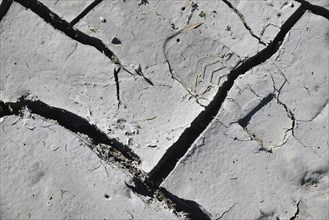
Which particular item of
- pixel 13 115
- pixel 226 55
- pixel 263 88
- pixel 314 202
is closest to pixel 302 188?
pixel 314 202

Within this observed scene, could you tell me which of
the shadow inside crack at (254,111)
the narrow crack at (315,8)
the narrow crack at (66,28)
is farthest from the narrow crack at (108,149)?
the narrow crack at (315,8)

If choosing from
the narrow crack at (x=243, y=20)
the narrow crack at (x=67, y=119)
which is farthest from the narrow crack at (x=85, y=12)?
the narrow crack at (x=243, y=20)

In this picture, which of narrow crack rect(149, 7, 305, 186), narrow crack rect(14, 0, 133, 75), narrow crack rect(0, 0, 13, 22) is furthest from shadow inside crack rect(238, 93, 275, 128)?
narrow crack rect(0, 0, 13, 22)

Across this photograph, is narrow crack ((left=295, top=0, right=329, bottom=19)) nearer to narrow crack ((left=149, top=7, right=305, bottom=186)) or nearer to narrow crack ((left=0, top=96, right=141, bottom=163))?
narrow crack ((left=149, top=7, right=305, bottom=186))

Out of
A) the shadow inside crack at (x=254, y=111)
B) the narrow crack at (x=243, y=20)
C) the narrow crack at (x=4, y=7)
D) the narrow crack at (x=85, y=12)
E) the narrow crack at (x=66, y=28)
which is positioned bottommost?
the narrow crack at (x=4, y=7)

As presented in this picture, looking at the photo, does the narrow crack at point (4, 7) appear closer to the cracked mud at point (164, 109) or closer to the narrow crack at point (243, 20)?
the cracked mud at point (164, 109)

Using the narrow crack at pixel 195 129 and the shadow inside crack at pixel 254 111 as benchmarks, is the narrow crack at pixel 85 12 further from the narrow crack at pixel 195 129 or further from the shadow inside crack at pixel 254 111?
the shadow inside crack at pixel 254 111

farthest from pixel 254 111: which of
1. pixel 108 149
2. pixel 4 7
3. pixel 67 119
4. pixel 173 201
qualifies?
pixel 4 7

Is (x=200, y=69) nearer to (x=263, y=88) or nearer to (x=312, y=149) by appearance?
(x=263, y=88)

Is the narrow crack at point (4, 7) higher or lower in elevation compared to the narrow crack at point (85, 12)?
lower
